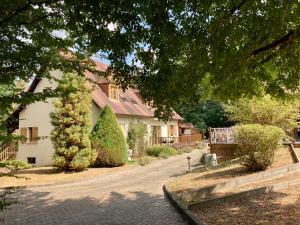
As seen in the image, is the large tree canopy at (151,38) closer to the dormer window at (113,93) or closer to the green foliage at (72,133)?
the green foliage at (72,133)

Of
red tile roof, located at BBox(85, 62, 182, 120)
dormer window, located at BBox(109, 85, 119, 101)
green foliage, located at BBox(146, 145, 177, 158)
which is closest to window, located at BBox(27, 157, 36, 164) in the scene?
red tile roof, located at BBox(85, 62, 182, 120)

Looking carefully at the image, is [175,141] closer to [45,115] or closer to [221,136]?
[221,136]

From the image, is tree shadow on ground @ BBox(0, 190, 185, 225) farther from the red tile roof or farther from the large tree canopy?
the red tile roof

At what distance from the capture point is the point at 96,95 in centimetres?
2630

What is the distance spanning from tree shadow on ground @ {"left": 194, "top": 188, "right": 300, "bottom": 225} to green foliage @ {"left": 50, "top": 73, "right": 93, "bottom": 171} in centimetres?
1210

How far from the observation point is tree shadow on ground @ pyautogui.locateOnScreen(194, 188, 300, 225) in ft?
27.6

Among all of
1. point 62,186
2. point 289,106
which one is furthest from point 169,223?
point 289,106

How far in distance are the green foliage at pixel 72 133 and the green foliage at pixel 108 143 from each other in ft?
3.55

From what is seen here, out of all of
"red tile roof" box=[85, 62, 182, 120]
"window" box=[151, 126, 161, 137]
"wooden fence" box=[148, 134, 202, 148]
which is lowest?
"wooden fence" box=[148, 134, 202, 148]

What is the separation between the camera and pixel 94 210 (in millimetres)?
11633

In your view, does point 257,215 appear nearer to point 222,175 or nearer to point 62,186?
point 222,175

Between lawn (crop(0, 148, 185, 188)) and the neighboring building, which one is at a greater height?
the neighboring building

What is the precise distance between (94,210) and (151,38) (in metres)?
7.47

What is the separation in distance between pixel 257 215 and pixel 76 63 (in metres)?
5.54
